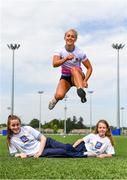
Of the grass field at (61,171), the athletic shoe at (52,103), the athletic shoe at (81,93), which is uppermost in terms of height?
the athletic shoe at (81,93)

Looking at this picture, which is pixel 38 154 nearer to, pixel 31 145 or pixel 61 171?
pixel 31 145

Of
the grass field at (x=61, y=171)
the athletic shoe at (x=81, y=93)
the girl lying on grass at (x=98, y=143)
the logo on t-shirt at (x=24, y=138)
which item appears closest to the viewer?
the grass field at (x=61, y=171)

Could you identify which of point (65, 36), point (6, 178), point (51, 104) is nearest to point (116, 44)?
point (65, 36)

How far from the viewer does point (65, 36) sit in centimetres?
651

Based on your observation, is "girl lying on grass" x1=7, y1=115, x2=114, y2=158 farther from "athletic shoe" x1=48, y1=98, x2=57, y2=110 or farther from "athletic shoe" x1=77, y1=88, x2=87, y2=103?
"athletic shoe" x1=77, y1=88, x2=87, y2=103

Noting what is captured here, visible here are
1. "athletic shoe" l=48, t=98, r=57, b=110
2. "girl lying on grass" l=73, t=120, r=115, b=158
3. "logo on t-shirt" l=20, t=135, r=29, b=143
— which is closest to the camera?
"athletic shoe" l=48, t=98, r=57, b=110

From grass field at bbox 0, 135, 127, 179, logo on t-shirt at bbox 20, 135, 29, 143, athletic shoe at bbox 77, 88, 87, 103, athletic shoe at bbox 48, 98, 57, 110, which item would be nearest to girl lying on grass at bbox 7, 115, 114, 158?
logo on t-shirt at bbox 20, 135, 29, 143

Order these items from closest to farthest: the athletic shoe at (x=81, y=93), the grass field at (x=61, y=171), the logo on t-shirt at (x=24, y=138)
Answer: the grass field at (x=61, y=171), the athletic shoe at (x=81, y=93), the logo on t-shirt at (x=24, y=138)

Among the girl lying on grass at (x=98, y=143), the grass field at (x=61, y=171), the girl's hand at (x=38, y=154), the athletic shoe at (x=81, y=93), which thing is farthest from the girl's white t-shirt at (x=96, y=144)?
the grass field at (x=61, y=171)

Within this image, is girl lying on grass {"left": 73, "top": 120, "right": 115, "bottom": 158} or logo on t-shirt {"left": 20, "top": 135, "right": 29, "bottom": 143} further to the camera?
girl lying on grass {"left": 73, "top": 120, "right": 115, "bottom": 158}

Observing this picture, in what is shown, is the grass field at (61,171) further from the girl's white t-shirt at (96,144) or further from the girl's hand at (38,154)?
the girl's white t-shirt at (96,144)

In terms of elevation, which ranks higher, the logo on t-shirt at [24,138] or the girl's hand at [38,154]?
the logo on t-shirt at [24,138]

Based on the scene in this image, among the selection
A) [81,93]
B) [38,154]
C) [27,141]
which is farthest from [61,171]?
[27,141]

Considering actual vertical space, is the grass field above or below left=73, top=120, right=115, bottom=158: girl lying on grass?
below
